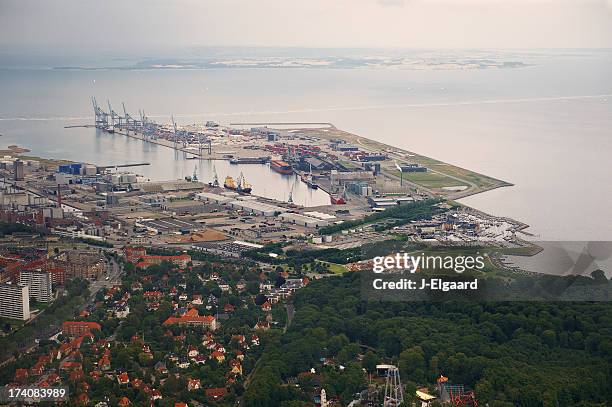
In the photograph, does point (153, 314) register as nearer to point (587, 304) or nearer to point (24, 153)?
point (587, 304)

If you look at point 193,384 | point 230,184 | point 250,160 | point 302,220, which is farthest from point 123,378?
point 250,160

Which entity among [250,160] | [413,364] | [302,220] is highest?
[413,364]

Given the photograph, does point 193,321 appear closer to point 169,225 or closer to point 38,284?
point 38,284

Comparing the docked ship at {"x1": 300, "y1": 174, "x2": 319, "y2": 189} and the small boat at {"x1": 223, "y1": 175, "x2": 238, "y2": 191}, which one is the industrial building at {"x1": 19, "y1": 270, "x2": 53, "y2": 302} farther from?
the docked ship at {"x1": 300, "y1": 174, "x2": 319, "y2": 189}

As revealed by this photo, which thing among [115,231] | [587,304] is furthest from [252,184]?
[587,304]

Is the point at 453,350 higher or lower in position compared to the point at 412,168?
higher

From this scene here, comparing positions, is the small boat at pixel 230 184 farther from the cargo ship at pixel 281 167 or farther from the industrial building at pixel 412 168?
the industrial building at pixel 412 168
